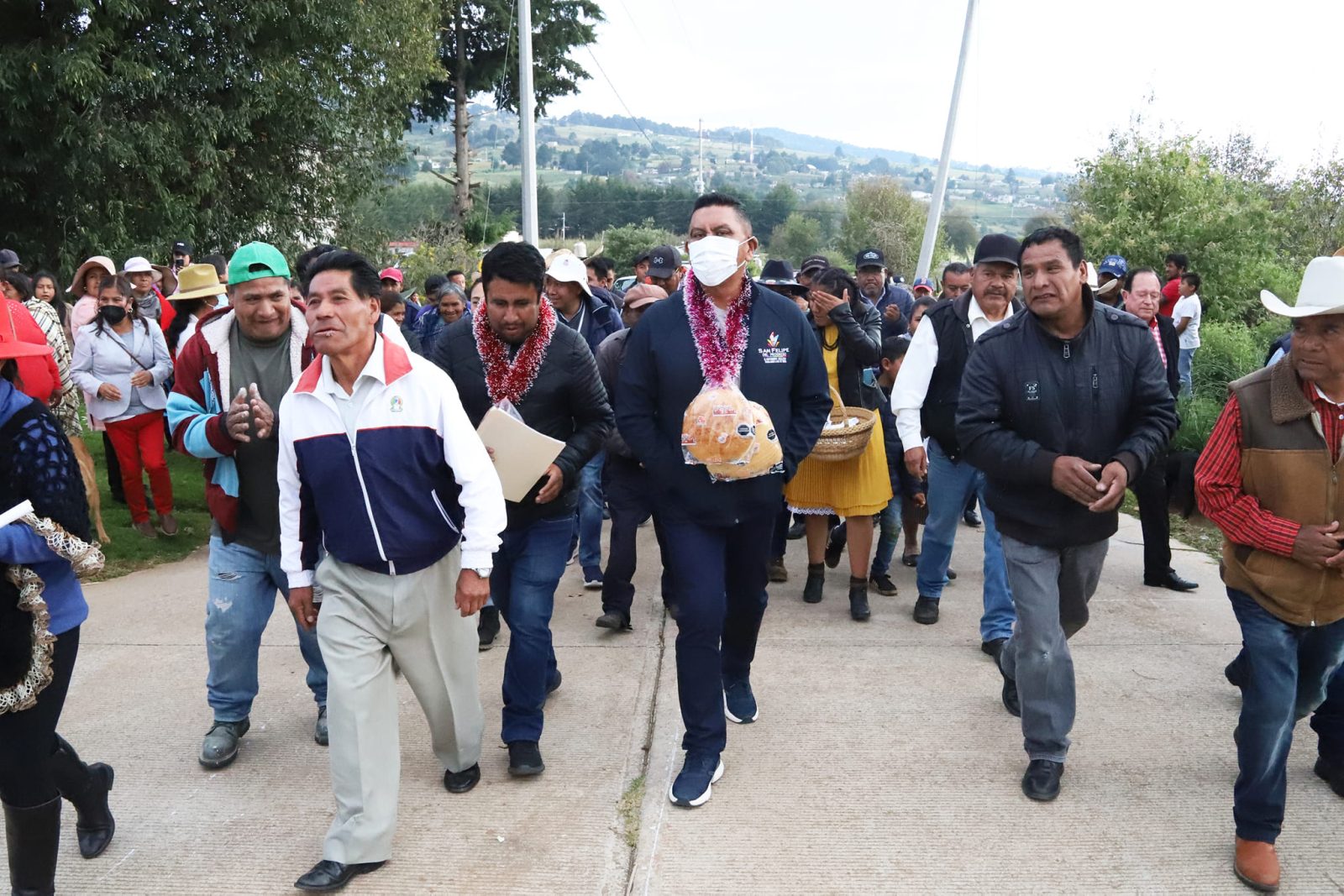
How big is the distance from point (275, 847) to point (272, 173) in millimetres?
16769

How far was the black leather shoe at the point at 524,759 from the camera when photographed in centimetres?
Result: 423

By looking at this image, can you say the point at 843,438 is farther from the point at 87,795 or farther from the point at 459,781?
the point at 87,795

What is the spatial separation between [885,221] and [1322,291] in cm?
8004

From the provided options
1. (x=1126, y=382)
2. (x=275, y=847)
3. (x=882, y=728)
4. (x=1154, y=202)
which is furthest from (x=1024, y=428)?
(x=1154, y=202)

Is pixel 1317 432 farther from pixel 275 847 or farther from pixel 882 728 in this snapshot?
pixel 275 847

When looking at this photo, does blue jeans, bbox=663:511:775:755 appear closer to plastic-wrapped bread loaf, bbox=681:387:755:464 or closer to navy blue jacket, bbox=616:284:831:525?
navy blue jacket, bbox=616:284:831:525

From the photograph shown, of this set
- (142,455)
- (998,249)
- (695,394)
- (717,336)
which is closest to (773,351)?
(717,336)

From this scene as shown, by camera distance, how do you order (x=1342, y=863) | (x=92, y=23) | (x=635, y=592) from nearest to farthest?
(x=1342, y=863)
(x=635, y=592)
(x=92, y=23)

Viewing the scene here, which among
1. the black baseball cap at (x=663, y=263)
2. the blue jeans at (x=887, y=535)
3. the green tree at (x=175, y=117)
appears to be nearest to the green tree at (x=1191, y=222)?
the black baseball cap at (x=663, y=263)

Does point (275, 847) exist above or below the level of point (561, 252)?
below

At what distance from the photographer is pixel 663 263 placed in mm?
8750

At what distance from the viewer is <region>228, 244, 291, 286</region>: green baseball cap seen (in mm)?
4160

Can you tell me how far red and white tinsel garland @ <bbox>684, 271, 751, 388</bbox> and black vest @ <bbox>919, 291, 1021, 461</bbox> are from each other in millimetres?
2045

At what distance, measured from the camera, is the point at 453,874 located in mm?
Answer: 3553
